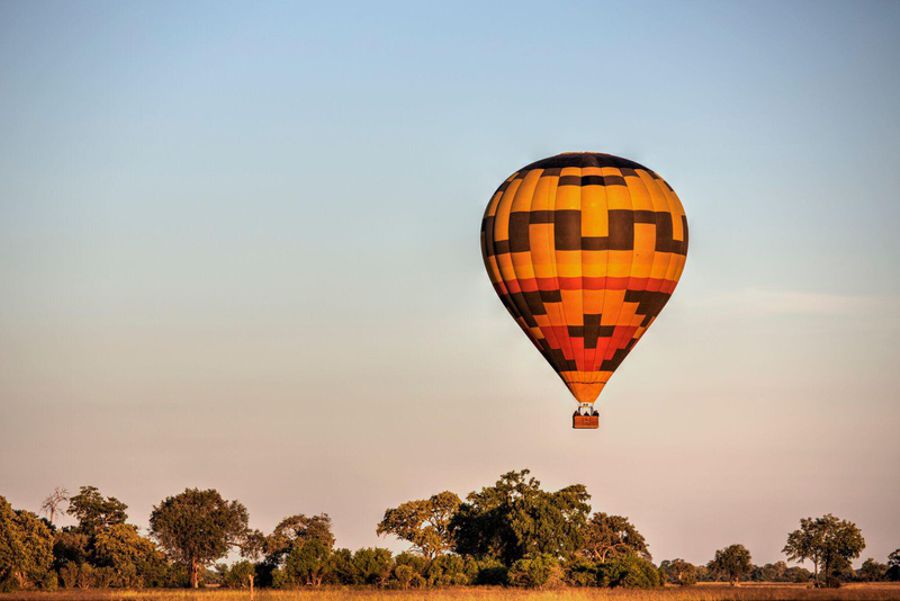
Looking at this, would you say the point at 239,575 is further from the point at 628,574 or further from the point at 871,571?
the point at 871,571

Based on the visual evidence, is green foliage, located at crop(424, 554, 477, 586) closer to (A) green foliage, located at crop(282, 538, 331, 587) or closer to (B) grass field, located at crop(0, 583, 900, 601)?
(B) grass field, located at crop(0, 583, 900, 601)

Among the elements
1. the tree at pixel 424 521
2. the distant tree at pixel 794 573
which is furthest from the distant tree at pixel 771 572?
the tree at pixel 424 521

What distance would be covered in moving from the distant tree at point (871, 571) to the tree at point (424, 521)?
31.5m

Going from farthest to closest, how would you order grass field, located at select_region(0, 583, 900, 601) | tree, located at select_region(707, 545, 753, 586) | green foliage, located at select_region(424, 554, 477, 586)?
tree, located at select_region(707, 545, 753, 586), green foliage, located at select_region(424, 554, 477, 586), grass field, located at select_region(0, 583, 900, 601)

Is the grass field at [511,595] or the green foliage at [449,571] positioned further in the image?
the green foliage at [449,571]

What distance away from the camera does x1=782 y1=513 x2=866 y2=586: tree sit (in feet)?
341

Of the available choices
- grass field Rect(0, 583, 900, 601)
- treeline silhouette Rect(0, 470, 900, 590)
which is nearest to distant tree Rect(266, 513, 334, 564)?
treeline silhouette Rect(0, 470, 900, 590)

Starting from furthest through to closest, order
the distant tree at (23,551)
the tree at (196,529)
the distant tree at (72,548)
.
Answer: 1. the tree at (196,529)
2. the distant tree at (72,548)
3. the distant tree at (23,551)

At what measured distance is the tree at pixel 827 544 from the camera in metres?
104

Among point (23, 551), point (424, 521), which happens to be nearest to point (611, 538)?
point (424, 521)

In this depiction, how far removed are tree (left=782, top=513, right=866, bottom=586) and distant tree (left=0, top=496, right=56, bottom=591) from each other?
51.5 m

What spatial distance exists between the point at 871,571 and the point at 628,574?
4439 centimetres

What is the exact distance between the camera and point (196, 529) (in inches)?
4178

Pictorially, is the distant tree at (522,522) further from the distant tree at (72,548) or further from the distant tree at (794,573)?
the distant tree at (794,573)
